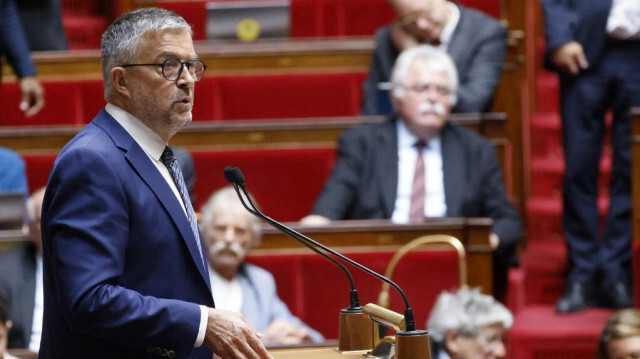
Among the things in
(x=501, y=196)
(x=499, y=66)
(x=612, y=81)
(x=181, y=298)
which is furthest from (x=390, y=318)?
(x=499, y=66)

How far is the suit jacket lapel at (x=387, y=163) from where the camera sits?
1450 mm

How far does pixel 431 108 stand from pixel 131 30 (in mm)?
873

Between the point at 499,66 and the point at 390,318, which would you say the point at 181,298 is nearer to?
the point at 390,318

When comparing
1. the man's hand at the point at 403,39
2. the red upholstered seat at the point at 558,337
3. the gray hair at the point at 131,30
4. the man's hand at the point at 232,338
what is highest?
the gray hair at the point at 131,30

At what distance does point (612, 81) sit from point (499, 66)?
0.21 m

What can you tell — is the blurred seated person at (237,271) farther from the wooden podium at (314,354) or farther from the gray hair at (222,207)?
the wooden podium at (314,354)

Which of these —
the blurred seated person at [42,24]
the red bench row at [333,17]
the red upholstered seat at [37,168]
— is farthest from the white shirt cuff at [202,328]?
the red bench row at [333,17]

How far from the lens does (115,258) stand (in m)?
0.60

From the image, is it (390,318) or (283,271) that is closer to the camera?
(390,318)

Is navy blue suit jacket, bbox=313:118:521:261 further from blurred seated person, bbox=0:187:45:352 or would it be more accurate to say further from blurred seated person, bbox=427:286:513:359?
blurred seated person, bbox=0:187:45:352

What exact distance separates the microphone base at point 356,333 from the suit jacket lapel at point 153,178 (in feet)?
0.35

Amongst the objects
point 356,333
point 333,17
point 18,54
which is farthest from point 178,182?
point 333,17

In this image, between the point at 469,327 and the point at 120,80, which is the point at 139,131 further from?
the point at 469,327

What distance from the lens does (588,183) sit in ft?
5.01
